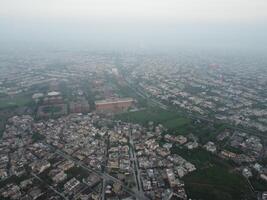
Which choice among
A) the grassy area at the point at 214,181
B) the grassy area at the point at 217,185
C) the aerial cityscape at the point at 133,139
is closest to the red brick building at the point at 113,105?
the aerial cityscape at the point at 133,139

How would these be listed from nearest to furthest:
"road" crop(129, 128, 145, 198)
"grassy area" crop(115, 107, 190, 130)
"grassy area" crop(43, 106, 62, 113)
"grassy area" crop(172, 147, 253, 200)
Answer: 1. "grassy area" crop(172, 147, 253, 200)
2. "road" crop(129, 128, 145, 198)
3. "grassy area" crop(115, 107, 190, 130)
4. "grassy area" crop(43, 106, 62, 113)

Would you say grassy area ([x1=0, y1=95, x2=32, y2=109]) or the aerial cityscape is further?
grassy area ([x1=0, y1=95, x2=32, y2=109])

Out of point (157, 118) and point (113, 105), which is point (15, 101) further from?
point (157, 118)

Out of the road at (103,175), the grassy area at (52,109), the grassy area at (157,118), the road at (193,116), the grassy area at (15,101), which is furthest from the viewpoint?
the grassy area at (15,101)

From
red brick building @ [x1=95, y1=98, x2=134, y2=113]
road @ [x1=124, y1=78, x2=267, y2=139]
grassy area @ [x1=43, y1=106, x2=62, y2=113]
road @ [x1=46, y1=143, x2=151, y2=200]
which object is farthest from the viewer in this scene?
red brick building @ [x1=95, y1=98, x2=134, y2=113]

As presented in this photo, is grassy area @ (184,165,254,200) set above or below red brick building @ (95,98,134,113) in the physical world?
above

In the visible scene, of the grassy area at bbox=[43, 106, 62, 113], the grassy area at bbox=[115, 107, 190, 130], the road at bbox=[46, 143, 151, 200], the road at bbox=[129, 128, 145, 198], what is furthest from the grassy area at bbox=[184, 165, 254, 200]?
the grassy area at bbox=[43, 106, 62, 113]

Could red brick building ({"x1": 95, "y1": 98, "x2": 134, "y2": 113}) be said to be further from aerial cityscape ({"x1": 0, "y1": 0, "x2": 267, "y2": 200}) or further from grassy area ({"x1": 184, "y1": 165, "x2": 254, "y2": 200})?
grassy area ({"x1": 184, "y1": 165, "x2": 254, "y2": 200})

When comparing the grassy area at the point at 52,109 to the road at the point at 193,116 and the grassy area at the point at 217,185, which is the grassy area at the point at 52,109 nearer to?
the road at the point at 193,116

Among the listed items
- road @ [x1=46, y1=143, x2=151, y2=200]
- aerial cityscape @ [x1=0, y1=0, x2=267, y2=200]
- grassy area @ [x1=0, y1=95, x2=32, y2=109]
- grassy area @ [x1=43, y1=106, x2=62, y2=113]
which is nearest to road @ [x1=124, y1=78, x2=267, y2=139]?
aerial cityscape @ [x1=0, y1=0, x2=267, y2=200]

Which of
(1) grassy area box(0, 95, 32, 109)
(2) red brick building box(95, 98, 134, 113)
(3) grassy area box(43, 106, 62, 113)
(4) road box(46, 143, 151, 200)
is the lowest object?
(1) grassy area box(0, 95, 32, 109)

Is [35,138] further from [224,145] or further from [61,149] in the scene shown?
[224,145]
